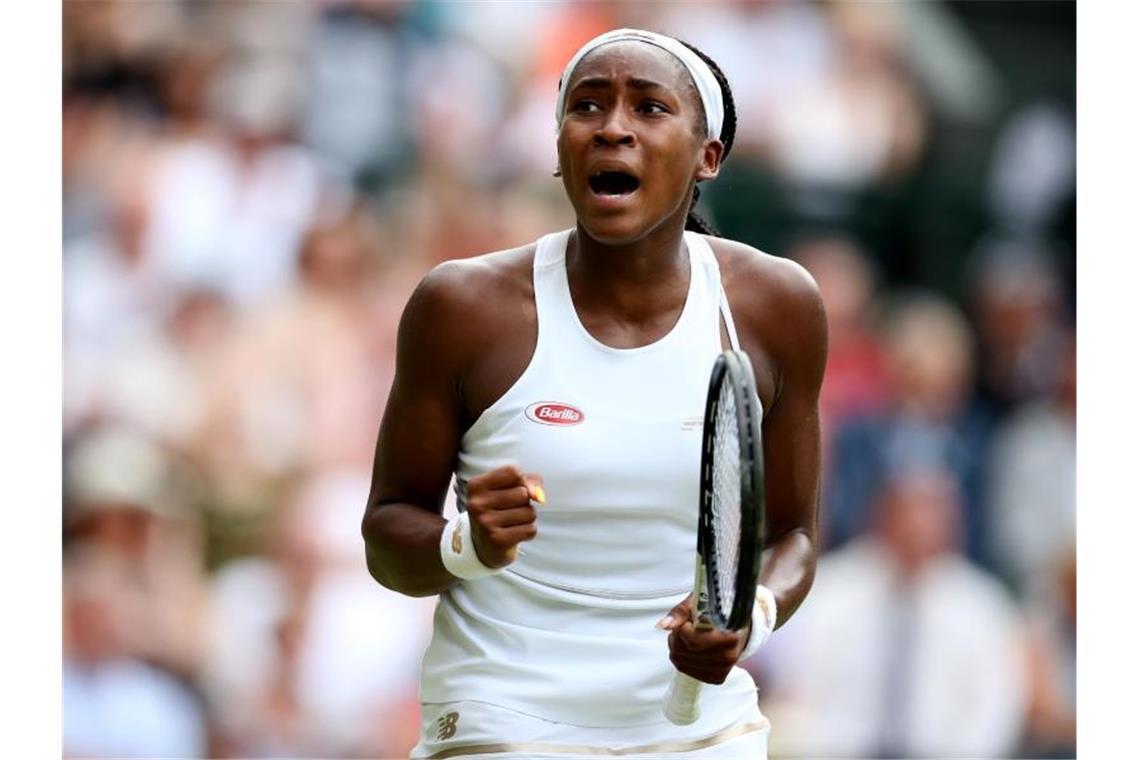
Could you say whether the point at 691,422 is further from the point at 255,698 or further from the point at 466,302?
the point at 255,698

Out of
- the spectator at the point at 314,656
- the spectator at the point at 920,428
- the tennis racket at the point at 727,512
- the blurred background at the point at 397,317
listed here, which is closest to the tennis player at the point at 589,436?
the tennis racket at the point at 727,512

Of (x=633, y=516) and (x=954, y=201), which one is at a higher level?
(x=954, y=201)

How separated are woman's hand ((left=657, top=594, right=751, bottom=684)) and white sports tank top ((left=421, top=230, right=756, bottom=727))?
0.25 metres

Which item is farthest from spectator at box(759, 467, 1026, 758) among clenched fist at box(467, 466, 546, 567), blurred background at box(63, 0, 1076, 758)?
clenched fist at box(467, 466, 546, 567)

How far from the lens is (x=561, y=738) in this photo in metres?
3.64

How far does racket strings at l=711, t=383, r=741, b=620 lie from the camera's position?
335 centimetres

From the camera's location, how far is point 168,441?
805 cm

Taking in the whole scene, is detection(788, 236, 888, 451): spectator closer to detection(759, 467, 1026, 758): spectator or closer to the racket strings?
detection(759, 467, 1026, 758): spectator

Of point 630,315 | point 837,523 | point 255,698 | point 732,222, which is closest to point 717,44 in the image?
point 732,222

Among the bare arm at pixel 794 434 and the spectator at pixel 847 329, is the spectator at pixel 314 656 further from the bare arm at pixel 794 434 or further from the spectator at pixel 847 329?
the bare arm at pixel 794 434

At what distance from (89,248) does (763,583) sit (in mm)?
4986

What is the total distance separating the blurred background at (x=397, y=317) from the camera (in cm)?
783

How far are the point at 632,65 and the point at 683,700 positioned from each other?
1.17 metres

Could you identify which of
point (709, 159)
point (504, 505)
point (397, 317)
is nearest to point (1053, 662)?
point (397, 317)
